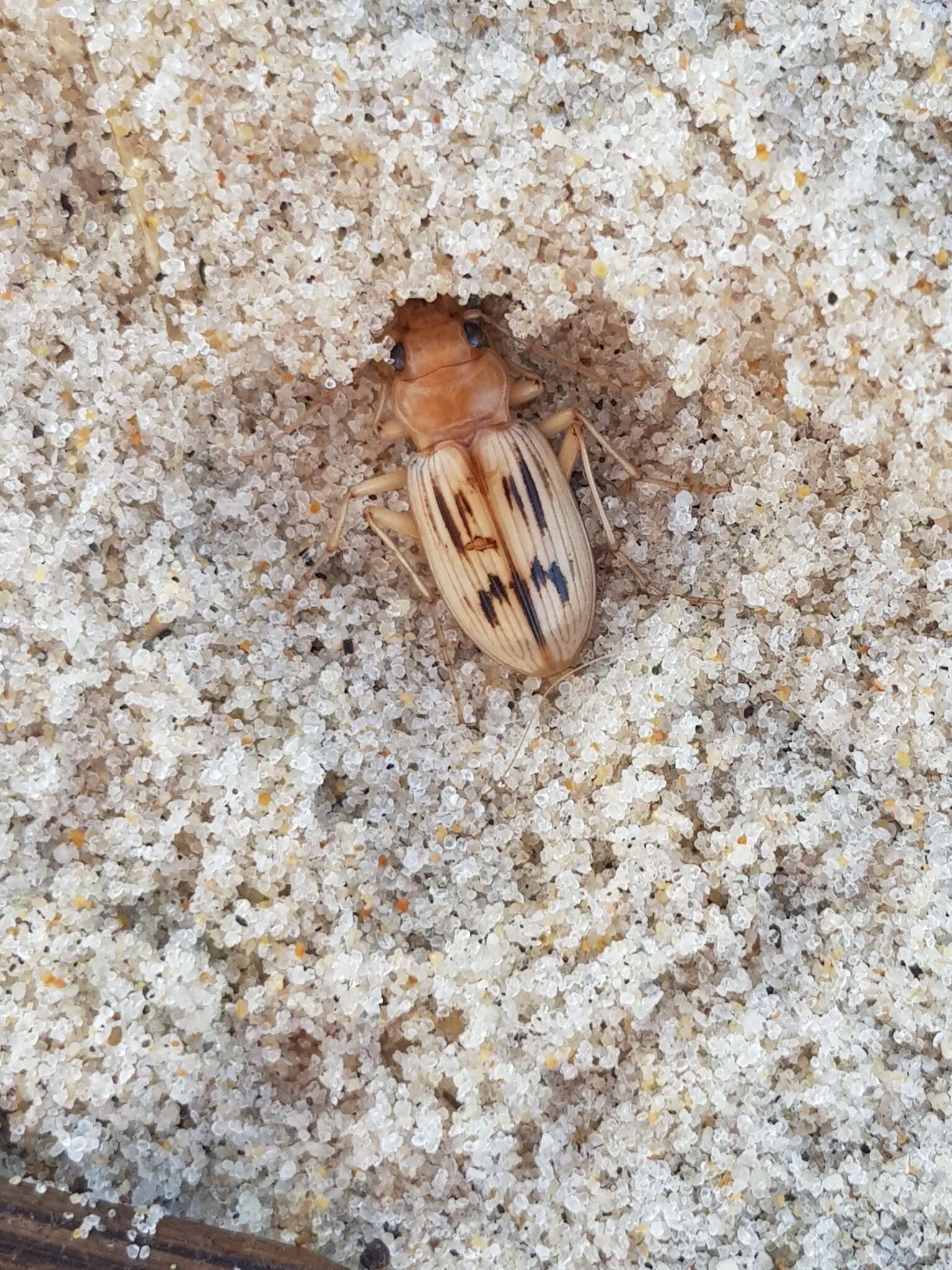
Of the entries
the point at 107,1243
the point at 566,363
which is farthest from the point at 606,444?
the point at 107,1243

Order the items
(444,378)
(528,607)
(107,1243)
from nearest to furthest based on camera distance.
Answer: (107,1243), (528,607), (444,378)

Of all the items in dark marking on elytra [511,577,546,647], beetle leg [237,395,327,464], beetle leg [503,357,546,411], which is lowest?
dark marking on elytra [511,577,546,647]

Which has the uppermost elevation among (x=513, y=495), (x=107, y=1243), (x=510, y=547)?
(x=513, y=495)

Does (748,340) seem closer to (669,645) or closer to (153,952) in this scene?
(669,645)

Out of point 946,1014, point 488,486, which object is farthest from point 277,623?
point 946,1014

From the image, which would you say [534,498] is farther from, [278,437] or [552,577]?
[278,437]

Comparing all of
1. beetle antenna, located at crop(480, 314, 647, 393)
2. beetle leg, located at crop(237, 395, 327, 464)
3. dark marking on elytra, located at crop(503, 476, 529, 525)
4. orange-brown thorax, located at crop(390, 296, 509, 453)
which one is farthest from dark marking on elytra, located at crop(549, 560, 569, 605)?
beetle leg, located at crop(237, 395, 327, 464)

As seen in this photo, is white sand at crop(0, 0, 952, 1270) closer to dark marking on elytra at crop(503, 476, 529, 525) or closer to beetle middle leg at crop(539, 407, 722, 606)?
beetle middle leg at crop(539, 407, 722, 606)
